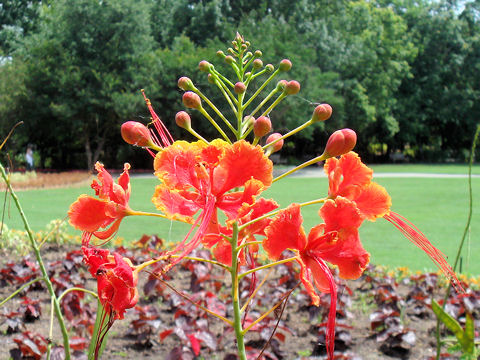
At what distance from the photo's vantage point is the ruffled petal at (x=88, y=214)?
3.14ft

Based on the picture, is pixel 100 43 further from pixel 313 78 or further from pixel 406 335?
pixel 406 335

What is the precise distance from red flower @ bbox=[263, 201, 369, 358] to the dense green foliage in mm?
13654

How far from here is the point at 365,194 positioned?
94 centimetres

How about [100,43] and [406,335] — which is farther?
[100,43]

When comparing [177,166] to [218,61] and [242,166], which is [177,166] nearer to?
[242,166]

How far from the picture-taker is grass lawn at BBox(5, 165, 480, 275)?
6.14 meters

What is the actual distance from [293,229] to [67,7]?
2334 cm

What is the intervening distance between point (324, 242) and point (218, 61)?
13.5 metres

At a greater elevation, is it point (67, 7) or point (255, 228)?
point (67, 7)

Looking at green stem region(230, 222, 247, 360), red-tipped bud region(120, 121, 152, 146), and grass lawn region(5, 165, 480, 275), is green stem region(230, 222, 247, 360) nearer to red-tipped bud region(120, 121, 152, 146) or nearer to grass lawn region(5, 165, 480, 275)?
red-tipped bud region(120, 121, 152, 146)

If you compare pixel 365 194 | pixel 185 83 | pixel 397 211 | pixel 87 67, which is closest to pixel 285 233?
pixel 365 194

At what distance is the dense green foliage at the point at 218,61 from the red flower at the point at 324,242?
44.8 feet

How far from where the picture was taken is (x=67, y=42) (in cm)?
2222

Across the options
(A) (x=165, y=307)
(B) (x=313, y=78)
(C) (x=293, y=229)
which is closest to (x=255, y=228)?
(C) (x=293, y=229)
